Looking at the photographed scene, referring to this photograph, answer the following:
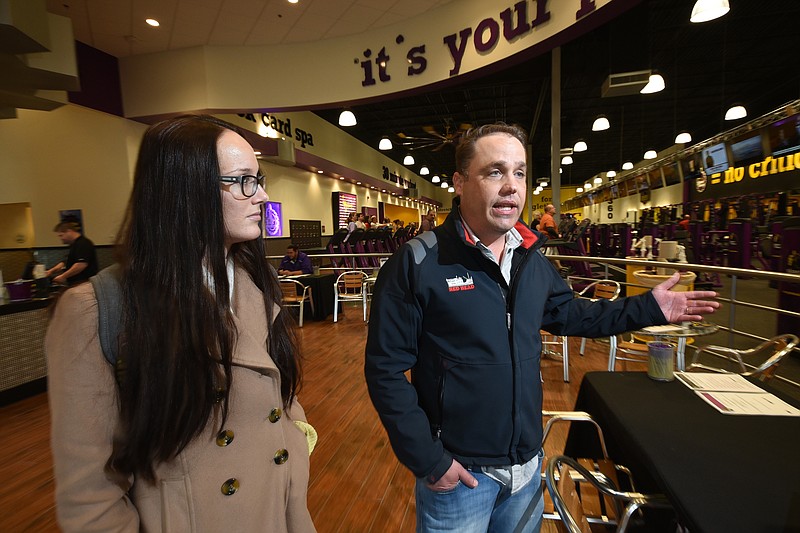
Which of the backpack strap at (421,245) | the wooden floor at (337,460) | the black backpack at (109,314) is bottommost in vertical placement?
the wooden floor at (337,460)

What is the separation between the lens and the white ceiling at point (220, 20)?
551cm

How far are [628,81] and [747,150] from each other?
9.20 metres

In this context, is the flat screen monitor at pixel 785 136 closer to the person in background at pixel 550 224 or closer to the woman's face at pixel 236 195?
the person in background at pixel 550 224

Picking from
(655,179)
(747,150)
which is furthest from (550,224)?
(655,179)

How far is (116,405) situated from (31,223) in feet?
31.6

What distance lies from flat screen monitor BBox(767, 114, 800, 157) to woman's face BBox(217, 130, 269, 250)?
11.9 metres

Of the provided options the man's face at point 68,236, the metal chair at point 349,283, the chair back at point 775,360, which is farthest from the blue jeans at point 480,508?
the man's face at point 68,236

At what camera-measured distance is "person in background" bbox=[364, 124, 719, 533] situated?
1063 mm

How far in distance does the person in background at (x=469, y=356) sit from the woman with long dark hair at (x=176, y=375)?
344mm

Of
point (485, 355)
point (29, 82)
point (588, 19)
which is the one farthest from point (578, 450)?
point (29, 82)

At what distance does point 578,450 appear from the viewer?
1814 mm

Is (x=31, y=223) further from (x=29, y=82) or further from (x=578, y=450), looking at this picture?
(x=578, y=450)

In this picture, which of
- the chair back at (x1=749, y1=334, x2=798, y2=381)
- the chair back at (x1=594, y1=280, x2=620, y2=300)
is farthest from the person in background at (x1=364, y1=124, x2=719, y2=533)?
the chair back at (x1=594, y1=280, x2=620, y2=300)

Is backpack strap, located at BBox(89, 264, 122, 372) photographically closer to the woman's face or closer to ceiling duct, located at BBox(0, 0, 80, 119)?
the woman's face
